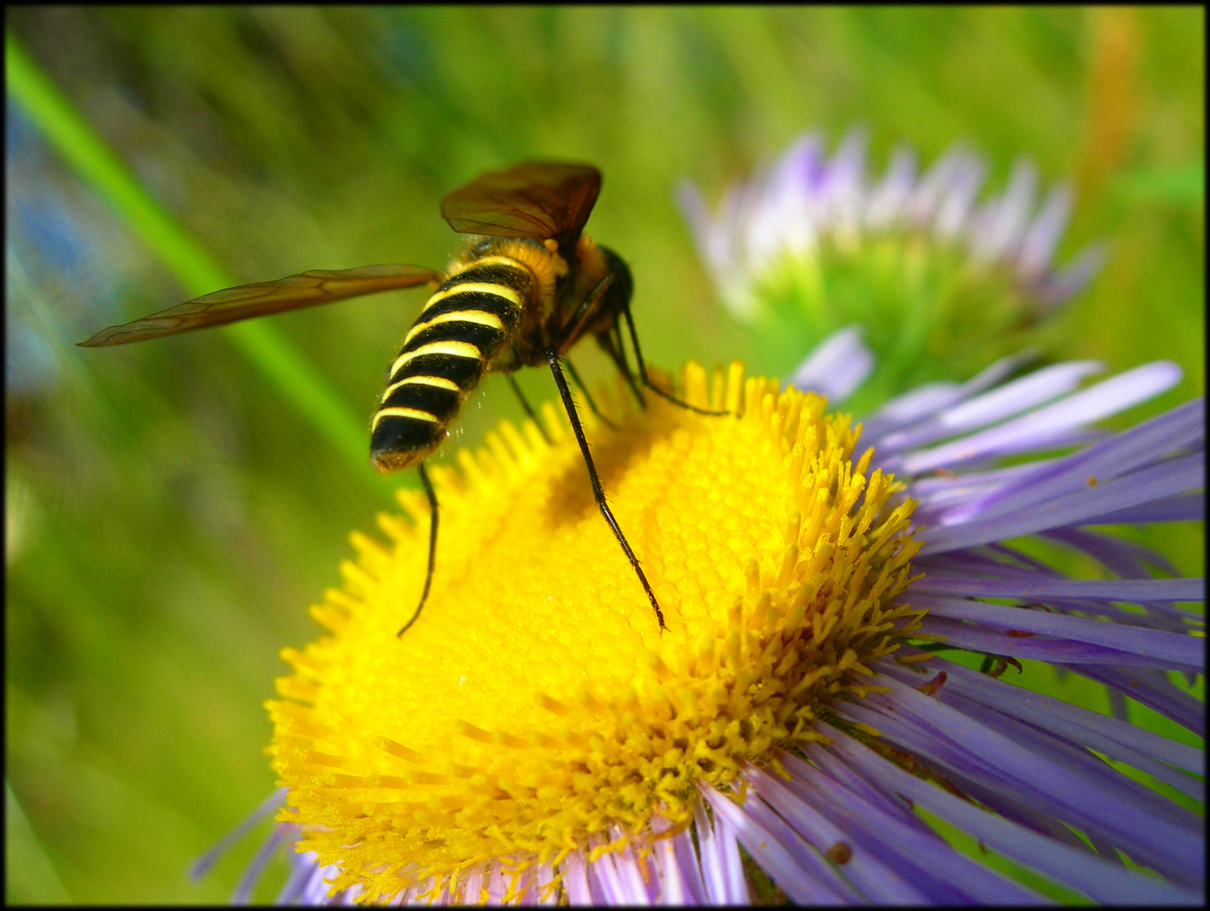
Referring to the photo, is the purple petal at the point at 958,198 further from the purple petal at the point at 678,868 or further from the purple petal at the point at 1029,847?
the purple petal at the point at 678,868

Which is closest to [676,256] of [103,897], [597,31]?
[597,31]

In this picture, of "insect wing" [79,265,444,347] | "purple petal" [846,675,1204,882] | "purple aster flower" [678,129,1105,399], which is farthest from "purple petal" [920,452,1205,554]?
"purple aster flower" [678,129,1105,399]

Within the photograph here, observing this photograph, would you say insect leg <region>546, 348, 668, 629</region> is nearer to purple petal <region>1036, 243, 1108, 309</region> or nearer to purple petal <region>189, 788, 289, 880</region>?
purple petal <region>189, 788, 289, 880</region>

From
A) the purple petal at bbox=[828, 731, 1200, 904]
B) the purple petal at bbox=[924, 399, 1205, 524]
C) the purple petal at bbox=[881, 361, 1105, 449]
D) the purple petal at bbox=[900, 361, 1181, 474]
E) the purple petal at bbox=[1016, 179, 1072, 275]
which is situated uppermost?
the purple petal at bbox=[1016, 179, 1072, 275]

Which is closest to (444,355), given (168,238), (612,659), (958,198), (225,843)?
(612,659)

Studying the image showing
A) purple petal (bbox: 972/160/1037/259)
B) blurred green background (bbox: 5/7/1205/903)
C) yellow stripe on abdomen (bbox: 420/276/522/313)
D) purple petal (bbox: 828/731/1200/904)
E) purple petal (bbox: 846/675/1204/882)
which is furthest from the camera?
blurred green background (bbox: 5/7/1205/903)

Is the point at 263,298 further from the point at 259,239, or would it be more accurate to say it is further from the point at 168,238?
the point at 259,239
